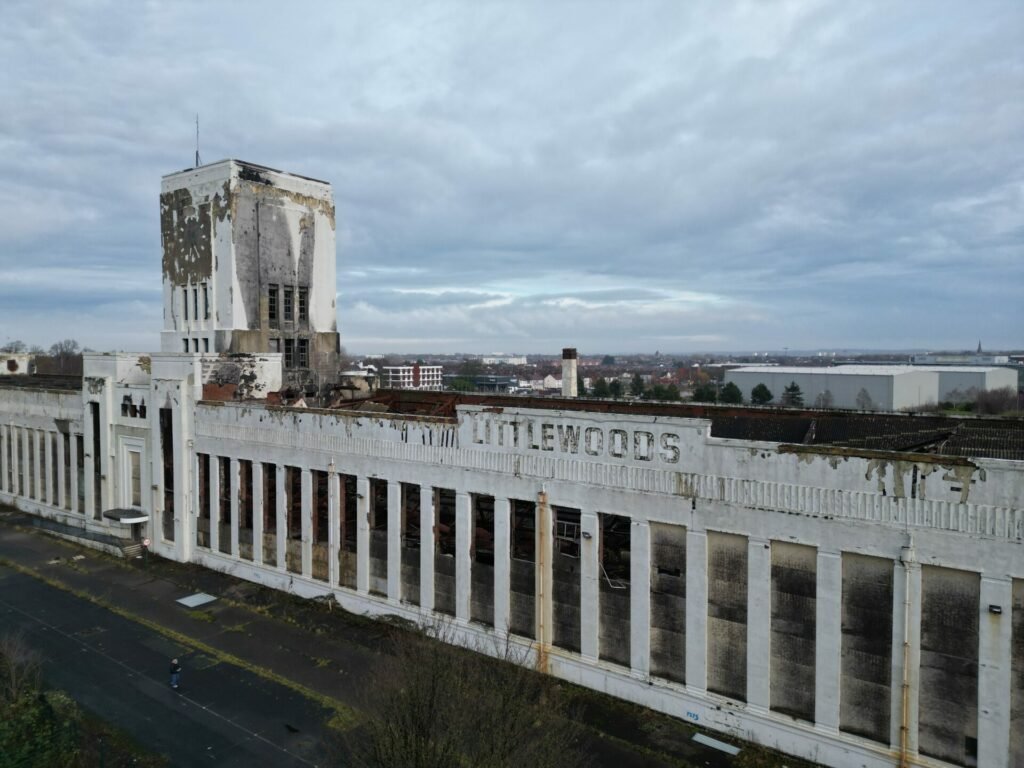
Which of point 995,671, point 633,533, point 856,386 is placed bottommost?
point 995,671

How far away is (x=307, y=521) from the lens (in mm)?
29688

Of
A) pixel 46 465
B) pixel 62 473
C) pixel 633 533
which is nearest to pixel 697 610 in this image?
pixel 633 533

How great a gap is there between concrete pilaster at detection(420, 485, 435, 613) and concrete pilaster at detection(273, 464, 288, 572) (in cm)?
801

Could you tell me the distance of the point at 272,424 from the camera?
3098 cm

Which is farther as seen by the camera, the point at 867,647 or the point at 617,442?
the point at 617,442

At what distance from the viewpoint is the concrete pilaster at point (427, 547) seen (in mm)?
25500

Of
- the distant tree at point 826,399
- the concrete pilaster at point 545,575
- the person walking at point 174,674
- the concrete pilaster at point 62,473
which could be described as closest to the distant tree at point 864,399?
the distant tree at point 826,399

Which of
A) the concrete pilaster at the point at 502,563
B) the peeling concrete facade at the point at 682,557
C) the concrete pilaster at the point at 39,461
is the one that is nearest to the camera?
the peeling concrete facade at the point at 682,557

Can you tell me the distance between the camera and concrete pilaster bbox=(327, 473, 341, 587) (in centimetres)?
2872

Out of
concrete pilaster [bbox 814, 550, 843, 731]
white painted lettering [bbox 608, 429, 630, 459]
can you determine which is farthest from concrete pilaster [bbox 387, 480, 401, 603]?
concrete pilaster [bbox 814, 550, 843, 731]

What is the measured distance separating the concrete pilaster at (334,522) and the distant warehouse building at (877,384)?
244 feet

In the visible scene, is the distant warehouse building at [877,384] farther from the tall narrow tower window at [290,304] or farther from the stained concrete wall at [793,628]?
the stained concrete wall at [793,628]

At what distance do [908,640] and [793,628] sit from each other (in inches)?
103

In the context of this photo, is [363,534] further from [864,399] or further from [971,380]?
[971,380]
